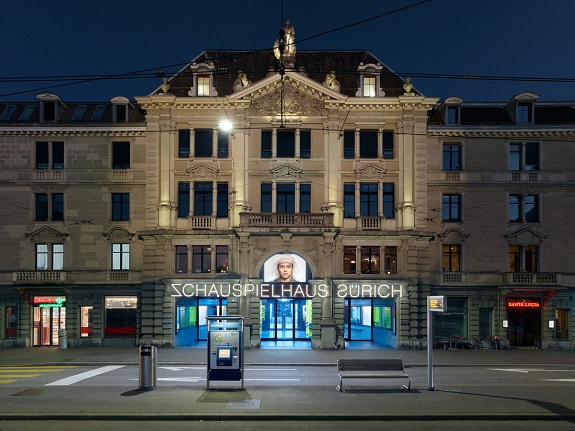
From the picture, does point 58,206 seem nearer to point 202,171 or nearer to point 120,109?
point 120,109

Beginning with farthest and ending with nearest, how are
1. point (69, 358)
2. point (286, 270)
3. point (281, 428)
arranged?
point (286, 270), point (69, 358), point (281, 428)

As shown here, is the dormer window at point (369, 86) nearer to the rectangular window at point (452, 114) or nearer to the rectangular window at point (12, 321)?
the rectangular window at point (452, 114)

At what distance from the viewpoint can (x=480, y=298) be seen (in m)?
37.6

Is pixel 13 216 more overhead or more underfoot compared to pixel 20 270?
more overhead

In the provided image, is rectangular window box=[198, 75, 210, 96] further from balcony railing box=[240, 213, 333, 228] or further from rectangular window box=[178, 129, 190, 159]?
balcony railing box=[240, 213, 333, 228]

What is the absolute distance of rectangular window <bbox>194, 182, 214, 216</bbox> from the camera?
37344 mm

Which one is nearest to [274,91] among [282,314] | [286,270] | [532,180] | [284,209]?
[284,209]

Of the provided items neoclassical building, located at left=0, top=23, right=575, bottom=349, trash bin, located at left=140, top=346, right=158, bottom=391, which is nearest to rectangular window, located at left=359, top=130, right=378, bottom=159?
neoclassical building, located at left=0, top=23, right=575, bottom=349

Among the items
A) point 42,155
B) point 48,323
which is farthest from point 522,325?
point 42,155

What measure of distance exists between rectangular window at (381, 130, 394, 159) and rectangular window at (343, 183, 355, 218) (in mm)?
2928

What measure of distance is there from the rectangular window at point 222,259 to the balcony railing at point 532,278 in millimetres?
17425

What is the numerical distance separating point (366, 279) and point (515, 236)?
10.1m

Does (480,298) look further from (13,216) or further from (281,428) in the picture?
(13,216)

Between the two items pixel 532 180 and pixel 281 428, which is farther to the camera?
pixel 532 180
